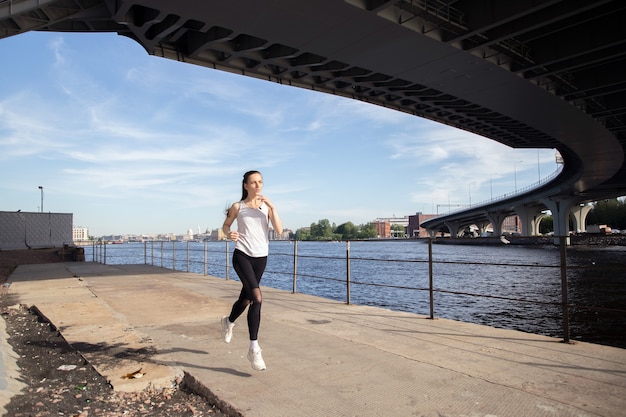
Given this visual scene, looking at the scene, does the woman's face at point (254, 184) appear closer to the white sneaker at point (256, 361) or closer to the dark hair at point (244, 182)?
the dark hair at point (244, 182)

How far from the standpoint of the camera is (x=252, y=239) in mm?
4086

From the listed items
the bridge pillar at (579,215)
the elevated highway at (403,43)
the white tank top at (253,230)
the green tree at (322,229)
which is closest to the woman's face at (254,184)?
the white tank top at (253,230)

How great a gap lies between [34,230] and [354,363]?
32.6m

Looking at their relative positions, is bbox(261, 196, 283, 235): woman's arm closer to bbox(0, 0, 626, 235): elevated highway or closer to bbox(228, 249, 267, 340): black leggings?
bbox(228, 249, 267, 340): black leggings

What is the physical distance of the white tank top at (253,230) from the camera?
4.09m

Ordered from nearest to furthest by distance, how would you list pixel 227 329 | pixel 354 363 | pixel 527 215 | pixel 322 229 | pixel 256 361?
1. pixel 256 361
2. pixel 354 363
3. pixel 227 329
4. pixel 527 215
5. pixel 322 229

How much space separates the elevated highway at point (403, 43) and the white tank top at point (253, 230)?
48.1 feet

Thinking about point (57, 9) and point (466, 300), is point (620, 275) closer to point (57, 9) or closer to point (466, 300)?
point (466, 300)

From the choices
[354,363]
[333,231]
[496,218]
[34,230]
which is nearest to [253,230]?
[354,363]

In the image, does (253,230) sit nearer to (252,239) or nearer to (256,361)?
(252,239)

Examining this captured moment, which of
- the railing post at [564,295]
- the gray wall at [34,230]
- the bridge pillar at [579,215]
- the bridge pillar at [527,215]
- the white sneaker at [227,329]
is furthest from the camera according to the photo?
the bridge pillar at [579,215]

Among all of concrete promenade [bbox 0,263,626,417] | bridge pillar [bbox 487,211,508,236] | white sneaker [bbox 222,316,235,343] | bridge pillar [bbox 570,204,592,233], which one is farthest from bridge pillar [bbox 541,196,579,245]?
white sneaker [bbox 222,316,235,343]

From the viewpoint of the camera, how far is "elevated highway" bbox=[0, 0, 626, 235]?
58.7 feet

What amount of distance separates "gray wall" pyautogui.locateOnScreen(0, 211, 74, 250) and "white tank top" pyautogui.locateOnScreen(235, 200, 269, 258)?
30.8 meters
